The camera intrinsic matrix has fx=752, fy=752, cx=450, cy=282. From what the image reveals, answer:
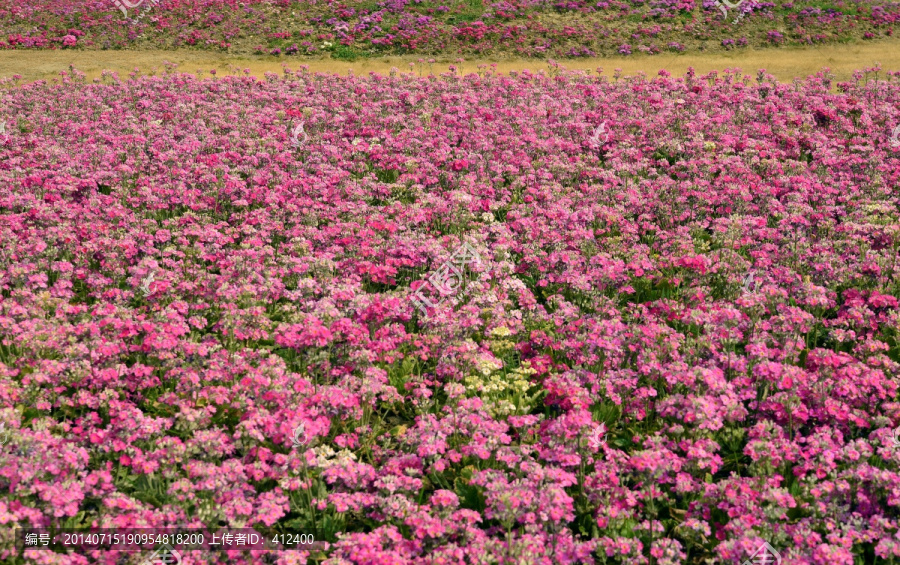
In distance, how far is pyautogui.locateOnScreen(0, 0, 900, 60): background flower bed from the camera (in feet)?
82.3

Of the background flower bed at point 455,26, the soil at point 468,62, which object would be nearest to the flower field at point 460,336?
the soil at point 468,62

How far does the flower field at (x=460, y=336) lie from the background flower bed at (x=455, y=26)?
36.4ft

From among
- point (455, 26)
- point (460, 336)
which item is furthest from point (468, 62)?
point (460, 336)

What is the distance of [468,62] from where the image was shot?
24.2m

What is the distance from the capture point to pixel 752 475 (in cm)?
670

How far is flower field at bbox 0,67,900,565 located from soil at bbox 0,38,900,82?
26.7ft

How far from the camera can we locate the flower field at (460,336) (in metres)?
5.99

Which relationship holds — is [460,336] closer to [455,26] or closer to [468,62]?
[468,62]

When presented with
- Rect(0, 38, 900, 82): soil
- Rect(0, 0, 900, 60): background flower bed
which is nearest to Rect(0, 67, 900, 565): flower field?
Rect(0, 38, 900, 82): soil

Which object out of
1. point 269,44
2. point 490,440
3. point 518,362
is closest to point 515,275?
point 518,362

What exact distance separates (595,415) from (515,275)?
10.7 feet

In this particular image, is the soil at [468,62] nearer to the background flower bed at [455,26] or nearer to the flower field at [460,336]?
the background flower bed at [455,26]

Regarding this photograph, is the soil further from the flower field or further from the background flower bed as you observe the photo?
the flower field

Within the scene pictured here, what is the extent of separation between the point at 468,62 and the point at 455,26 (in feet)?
10.1
